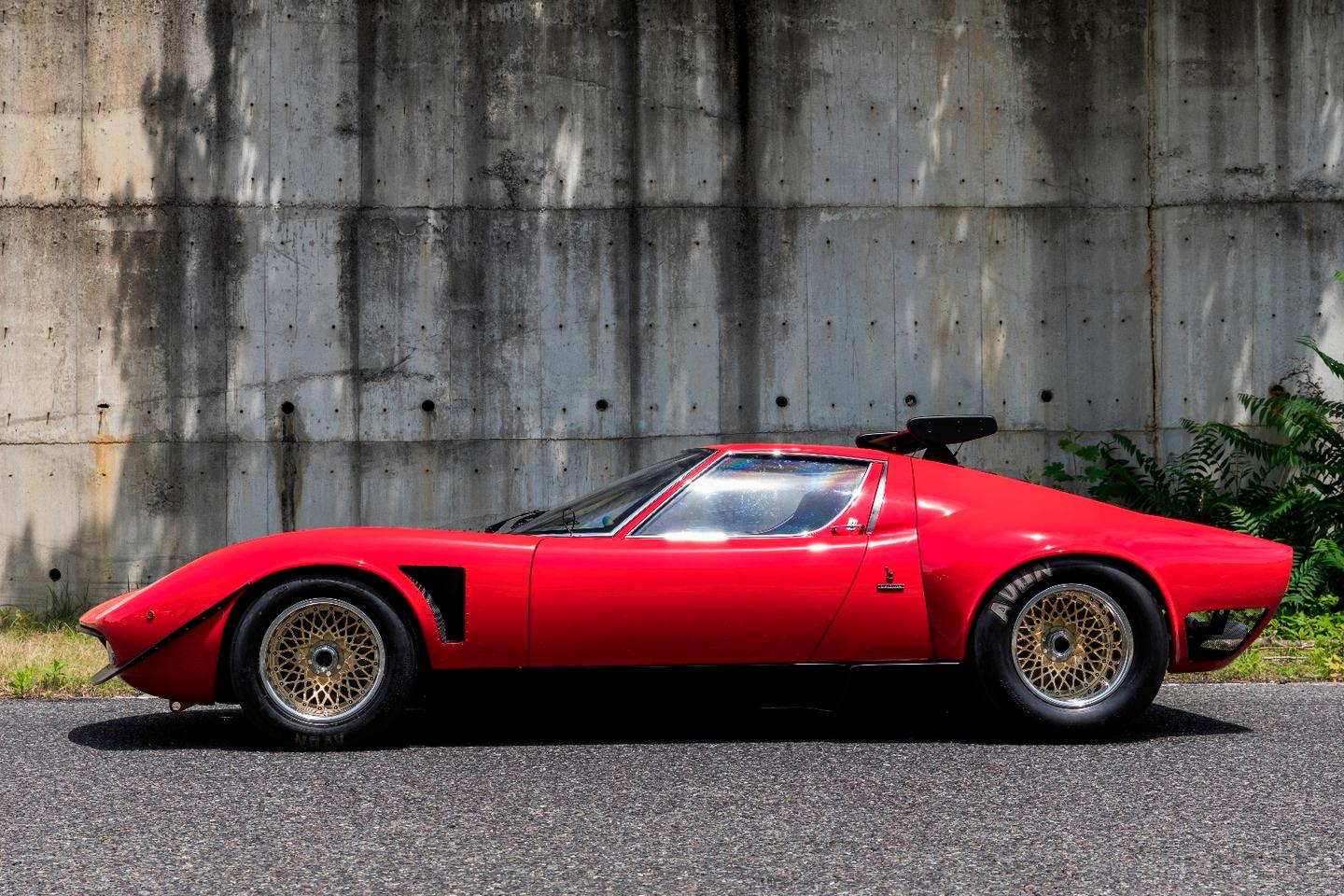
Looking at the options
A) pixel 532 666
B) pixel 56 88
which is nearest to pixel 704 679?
pixel 532 666

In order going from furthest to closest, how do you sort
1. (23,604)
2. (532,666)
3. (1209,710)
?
1. (23,604)
2. (1209,710)
3. (532,666)

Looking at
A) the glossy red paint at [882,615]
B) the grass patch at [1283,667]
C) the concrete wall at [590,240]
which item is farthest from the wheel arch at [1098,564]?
the concrete wall at [590,240]

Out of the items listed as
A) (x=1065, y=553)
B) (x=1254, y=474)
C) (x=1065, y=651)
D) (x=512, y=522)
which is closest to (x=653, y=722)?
(x=512, y=522)

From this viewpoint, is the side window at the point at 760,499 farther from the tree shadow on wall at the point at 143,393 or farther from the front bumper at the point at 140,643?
the tree shadow on wall at the point at 143,393

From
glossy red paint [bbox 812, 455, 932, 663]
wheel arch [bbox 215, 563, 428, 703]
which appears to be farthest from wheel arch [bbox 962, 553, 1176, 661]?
wheel arch [bbox 215, 563, 428, 703]

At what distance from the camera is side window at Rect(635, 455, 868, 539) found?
496 cm

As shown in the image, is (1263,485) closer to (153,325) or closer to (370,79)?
(370,79)

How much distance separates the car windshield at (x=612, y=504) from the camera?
501cm

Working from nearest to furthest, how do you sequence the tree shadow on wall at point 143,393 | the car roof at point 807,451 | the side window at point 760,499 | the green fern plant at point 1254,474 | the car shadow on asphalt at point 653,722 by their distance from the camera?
the car shadow on asphalt at point 653,722
the side window at point 760,499
the car roof at point 807,451
the green fern plant at point 1254,474
the tree shadow on wall at point 143,393

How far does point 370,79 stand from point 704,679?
5485 millimetres

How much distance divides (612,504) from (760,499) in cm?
54

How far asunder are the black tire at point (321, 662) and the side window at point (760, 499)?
37.4 inches

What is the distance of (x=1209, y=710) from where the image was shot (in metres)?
5.50

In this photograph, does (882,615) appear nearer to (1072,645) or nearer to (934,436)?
(1072,645)
